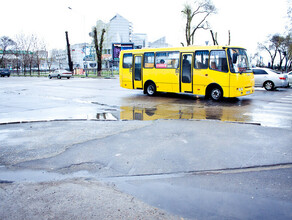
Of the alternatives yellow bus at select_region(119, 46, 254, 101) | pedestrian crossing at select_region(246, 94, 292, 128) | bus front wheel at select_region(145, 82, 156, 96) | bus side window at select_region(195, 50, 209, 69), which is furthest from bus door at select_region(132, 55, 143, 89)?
pedestrian crossing at select_region(246, 94, 292, 128)

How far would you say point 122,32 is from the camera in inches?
4966

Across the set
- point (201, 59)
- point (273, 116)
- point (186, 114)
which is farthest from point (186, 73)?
point (273, 116)

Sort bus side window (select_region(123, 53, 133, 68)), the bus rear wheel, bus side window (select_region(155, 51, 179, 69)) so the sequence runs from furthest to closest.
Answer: bus side window (select_region(123, 53, 133, 68)), bus side window (select_region(155, 51, 179, 69)), the bus rear wheel

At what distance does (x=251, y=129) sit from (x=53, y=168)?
5301 millimetres

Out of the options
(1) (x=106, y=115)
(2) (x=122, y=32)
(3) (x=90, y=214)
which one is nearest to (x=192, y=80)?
(1) (x=106, y=115)

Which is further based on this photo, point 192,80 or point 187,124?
point 192,80

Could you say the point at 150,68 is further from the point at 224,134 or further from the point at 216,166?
the point at 216,166

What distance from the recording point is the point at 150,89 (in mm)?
16438

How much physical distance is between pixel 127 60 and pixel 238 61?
23.8 ft

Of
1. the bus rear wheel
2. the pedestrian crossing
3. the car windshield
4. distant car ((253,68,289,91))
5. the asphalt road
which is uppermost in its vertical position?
the car windshield

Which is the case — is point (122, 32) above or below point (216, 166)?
above

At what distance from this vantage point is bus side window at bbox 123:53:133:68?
1704cm

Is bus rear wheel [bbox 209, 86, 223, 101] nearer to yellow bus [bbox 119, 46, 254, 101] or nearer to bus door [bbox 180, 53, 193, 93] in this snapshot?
yellow bus [bbox 119, 46, 254, 101]

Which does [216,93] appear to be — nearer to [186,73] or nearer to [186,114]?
[186,73]
